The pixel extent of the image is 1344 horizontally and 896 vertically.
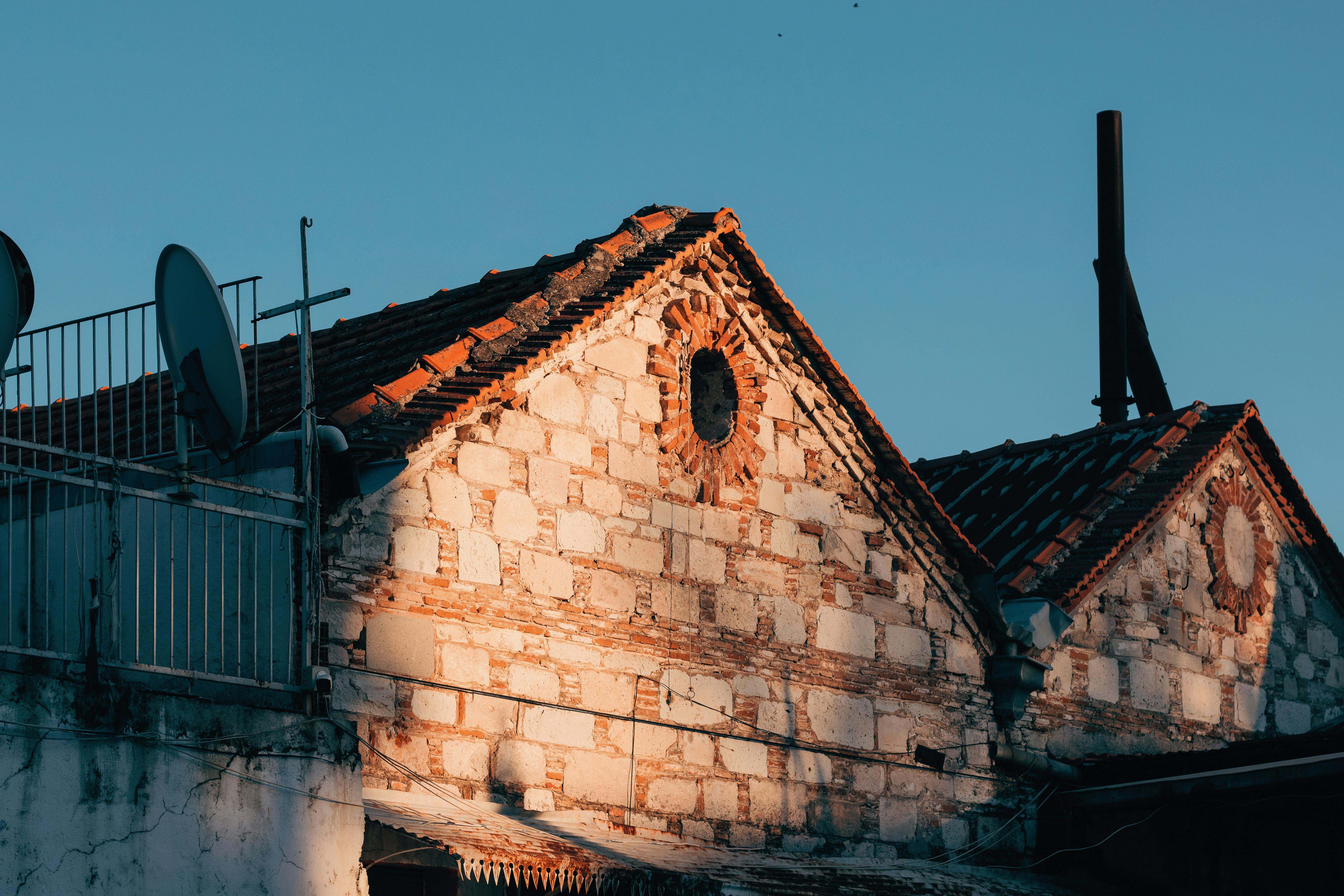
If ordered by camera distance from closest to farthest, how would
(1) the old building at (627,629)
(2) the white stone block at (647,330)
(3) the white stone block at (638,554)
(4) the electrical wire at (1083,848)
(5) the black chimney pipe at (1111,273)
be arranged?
(1) the old building at (627,629) → (3) the white stone block at (638,554) → (2) the white stone block at (647,330) → (4) the electrical wire at (1083,848) → (5) the black chimney pipe at (1111,273)

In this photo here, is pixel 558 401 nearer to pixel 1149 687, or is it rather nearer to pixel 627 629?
pixel 627 629

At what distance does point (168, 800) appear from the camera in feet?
24.7

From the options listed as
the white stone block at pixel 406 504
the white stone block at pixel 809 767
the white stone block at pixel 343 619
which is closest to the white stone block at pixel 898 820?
the white stone block at pixel 809 767

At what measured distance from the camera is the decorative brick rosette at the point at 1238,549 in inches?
587

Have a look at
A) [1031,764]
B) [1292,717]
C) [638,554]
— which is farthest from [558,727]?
[1292,717]

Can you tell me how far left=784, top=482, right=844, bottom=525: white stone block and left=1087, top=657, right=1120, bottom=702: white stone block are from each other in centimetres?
298

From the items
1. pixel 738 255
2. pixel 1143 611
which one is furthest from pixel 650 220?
pixel 1143 611

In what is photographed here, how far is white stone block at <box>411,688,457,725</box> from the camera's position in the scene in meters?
9.34

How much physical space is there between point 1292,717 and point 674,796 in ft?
24.3

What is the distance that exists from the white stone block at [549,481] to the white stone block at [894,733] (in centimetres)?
326

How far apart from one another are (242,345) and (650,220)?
3.33 metres

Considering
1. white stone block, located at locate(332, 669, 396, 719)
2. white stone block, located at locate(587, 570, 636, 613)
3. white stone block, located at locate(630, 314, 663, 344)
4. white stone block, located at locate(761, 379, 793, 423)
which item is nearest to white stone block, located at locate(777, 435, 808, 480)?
white stone block, located at locate(761, 379, 793, 423)

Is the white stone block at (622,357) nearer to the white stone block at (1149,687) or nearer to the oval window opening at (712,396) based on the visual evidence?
the oval window opening at (712,396)

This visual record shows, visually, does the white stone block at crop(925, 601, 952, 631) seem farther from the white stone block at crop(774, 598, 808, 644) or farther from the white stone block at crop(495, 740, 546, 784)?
the white stone block at crop(495, 740, 546, 784)
